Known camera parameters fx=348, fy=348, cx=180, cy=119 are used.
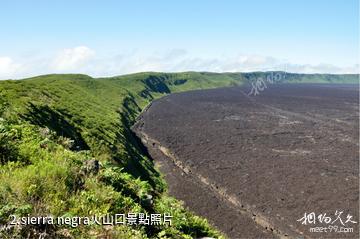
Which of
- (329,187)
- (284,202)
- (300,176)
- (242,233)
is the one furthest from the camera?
(300,176)

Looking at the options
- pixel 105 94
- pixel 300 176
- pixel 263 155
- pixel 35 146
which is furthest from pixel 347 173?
pixel 105 94

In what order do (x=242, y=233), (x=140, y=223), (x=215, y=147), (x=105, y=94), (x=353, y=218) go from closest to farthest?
(x=140, y=223), (x=242, y=233), (x=353, y=218), (x=215, y=147), (x=105, y=94)

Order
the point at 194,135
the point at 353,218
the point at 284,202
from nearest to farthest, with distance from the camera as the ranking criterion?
the point at 353,218
the point at 284,202
the point at 194,135

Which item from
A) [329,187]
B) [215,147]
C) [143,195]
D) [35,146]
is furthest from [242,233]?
[215,147]

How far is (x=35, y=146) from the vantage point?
42.9 ft

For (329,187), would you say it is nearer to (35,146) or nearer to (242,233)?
(242,233)

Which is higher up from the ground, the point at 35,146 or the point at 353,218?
the point at 35,146

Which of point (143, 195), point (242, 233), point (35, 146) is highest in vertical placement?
point (35, 146)

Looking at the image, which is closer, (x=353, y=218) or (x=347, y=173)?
(x=353, y=218)

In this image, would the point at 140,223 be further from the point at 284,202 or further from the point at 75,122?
the point at 75,122

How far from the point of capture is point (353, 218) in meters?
30.0

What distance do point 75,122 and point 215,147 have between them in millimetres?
23172

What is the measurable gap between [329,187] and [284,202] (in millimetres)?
7149

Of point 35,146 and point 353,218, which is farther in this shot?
point 353,218
